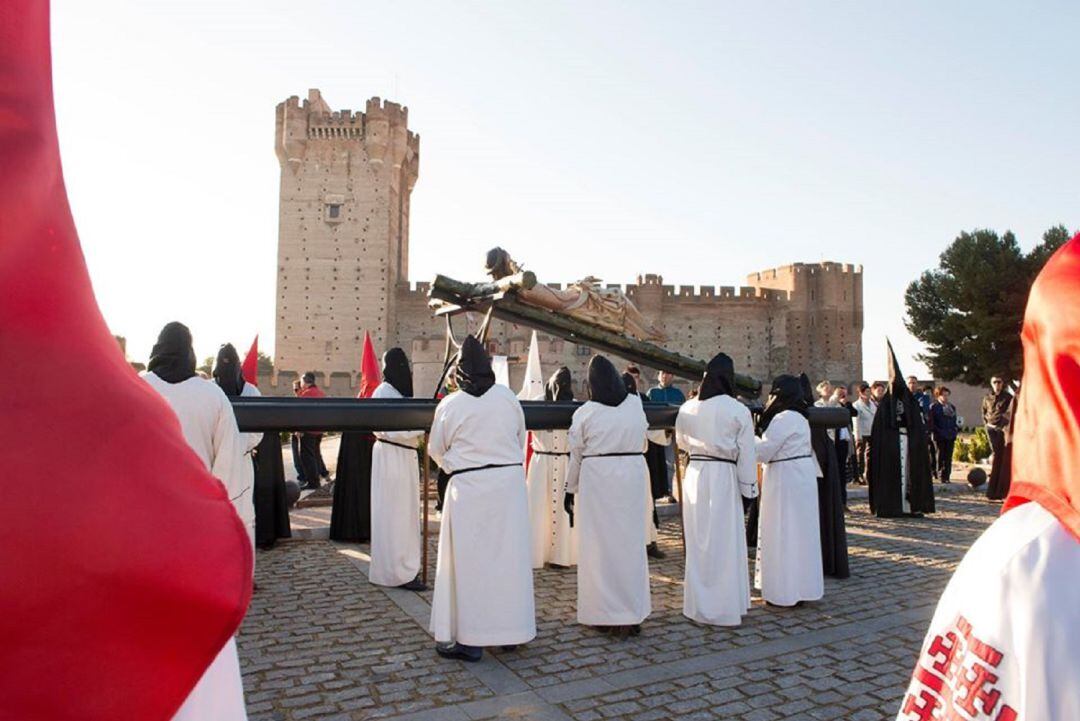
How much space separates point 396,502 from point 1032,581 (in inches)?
216

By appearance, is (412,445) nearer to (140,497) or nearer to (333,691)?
(333,691)

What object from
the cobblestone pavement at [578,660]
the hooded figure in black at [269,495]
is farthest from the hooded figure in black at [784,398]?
the hooded figure in black at [269,495]

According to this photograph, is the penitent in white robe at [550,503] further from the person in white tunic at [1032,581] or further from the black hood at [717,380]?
the person in white tunic at [1032,581]

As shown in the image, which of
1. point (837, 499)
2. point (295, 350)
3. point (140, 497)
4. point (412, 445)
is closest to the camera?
point (140, 497)

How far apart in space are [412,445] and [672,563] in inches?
103

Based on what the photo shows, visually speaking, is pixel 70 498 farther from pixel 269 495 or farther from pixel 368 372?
pixel 368 372

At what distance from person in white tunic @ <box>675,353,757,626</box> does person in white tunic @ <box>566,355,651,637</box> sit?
0.43 metres

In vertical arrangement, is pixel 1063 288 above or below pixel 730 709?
above

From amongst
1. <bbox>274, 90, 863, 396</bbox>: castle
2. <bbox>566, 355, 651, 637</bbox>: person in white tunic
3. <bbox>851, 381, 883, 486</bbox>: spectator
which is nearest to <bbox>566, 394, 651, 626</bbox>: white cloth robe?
<bbox>566, 355, 651, 637</bbox>: person in white tunic

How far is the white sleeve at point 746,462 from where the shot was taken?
5.28 meters

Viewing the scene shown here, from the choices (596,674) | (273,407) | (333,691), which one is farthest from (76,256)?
(273,407)

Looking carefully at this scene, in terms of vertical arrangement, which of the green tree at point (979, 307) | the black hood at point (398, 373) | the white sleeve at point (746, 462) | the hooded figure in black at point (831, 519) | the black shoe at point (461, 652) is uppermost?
the green tree at point (979, 307)

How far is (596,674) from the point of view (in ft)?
13.3

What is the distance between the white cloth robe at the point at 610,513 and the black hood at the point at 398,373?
1.98 metres
